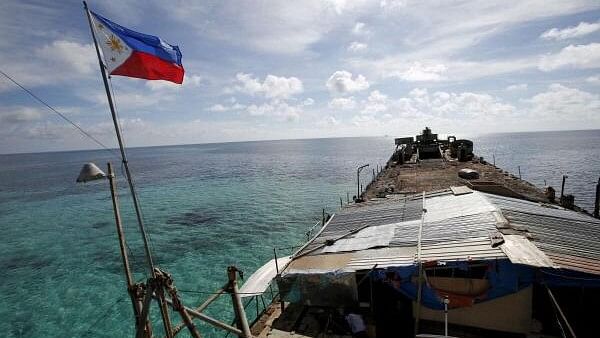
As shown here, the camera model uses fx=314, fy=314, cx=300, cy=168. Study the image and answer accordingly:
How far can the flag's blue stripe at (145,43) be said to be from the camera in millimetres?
7941

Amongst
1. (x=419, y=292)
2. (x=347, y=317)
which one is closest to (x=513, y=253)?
(x=419, y=292)

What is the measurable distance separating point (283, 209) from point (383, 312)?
3753 cm

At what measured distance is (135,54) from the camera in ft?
26.6

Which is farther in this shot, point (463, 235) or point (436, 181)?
point (436, 181)

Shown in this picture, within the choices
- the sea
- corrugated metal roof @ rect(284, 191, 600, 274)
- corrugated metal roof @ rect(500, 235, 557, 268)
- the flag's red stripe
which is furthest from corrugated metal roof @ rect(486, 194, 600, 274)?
the flag's red stripe

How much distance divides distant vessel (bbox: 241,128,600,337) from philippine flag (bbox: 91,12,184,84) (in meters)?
9.71

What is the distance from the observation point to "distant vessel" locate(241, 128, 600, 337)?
11.5 meters

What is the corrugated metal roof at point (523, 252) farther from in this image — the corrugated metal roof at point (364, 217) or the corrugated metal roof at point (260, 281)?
the corrugated metal roof at point (260, 281)

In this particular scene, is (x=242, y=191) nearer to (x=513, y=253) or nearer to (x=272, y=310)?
(x=272, y=310)

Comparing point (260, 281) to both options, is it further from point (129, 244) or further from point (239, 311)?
point (129, 244)

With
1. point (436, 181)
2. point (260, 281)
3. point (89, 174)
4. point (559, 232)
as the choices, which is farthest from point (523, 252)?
point (436, 181)

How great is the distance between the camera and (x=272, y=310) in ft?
54.1

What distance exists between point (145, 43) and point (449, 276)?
1331 centimetres

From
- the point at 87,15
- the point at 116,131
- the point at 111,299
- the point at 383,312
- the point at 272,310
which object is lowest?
the point at 111,299
